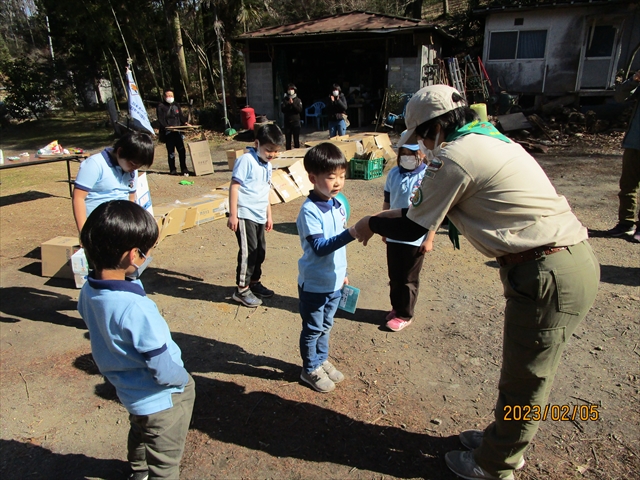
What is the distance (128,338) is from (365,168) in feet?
26.8

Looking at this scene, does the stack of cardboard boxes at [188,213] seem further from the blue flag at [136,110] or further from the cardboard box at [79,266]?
the blue flag at [136,110]

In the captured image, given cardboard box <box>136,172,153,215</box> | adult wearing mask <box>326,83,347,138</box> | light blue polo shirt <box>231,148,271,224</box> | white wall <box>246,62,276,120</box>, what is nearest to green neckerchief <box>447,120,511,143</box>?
light blue polo shirt <box>231,148,271,224</box>

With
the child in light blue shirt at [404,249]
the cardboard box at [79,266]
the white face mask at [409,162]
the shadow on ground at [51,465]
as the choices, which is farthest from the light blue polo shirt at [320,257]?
the cardboard box at [79,266]

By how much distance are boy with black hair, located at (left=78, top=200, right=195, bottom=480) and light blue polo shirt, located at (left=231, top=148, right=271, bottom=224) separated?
2.22m

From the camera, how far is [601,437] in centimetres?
260

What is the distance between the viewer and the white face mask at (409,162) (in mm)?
3572

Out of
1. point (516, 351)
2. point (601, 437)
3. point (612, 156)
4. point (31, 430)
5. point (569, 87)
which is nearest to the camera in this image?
point (516, 351)

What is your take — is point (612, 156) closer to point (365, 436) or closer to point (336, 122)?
point (336, 122)

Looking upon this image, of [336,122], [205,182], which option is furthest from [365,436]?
[336,122]

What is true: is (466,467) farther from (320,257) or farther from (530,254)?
(320,257)

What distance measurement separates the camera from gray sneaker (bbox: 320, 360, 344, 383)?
124 inches

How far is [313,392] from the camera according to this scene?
3064mm

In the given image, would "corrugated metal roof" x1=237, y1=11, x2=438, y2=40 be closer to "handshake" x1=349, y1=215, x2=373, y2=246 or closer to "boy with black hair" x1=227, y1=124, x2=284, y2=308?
"boy with black hair" x1=227, y1=124, x2=284, y2=308

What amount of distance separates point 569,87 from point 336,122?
9987 millimetres
